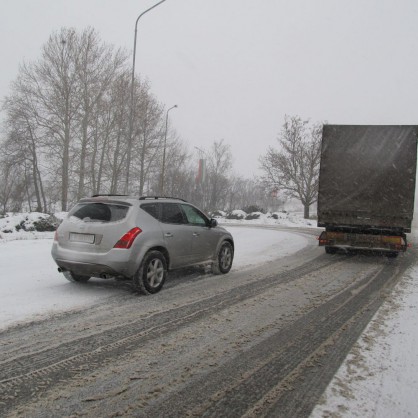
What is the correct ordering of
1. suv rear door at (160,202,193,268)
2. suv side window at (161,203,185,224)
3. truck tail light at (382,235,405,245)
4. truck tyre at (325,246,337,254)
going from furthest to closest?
truck tyre at (325,246,337,254), truck tail light at (382,235,405,245), suv side window at (161,203,185,224), suv rear door at (160,202,193,268)

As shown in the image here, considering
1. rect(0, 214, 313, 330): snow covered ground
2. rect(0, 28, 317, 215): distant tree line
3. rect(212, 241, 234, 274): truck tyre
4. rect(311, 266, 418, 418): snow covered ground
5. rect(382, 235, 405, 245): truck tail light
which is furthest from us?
rect(0, 28, 317, 215): distant tree line

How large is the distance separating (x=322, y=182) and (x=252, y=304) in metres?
5.77

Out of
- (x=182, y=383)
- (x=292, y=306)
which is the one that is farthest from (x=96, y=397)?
(x=292, y=306)

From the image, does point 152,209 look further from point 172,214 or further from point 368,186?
point 368,186

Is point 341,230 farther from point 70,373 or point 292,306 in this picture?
point 70,373

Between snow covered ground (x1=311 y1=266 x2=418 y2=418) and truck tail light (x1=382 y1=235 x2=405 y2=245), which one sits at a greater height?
truck tail light (x1=382 y1=235 x2=405 y2=245)

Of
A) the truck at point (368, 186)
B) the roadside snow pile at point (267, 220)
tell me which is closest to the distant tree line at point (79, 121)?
the roadside snow pile at point (267, 220)

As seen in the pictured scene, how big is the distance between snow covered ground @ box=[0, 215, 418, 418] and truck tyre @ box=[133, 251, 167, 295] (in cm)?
58

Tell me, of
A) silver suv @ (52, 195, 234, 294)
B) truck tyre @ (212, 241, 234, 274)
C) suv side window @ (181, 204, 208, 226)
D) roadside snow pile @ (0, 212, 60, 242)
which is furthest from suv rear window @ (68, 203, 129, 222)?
roadside snow pile @ (0, 212, 60, 242)

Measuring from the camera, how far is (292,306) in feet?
17.6

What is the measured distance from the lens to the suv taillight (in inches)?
215

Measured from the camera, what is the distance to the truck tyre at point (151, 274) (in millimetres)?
5688

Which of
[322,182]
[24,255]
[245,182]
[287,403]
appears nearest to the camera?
[287,403]

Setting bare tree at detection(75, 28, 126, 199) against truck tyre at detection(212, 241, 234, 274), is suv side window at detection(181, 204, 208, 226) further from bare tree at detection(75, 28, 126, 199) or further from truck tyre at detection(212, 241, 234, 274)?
bare tree at detection(75, 28, 126, 199)
